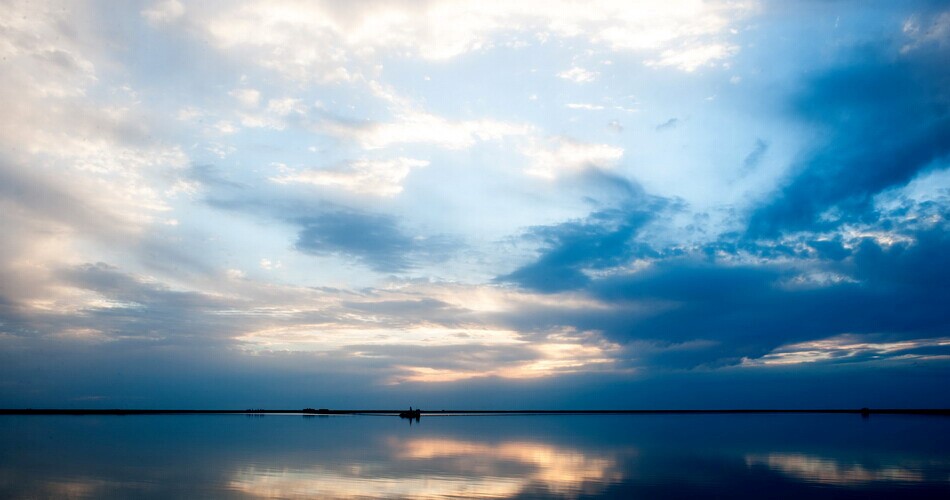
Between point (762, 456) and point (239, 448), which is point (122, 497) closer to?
point (239, 448)

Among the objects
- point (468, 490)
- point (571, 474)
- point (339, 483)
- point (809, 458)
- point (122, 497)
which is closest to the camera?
point (122, 497)

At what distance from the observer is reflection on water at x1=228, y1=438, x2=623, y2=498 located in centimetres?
3126

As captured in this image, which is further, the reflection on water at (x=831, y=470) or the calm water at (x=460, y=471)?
the reflection on water at (x=831, y=470)

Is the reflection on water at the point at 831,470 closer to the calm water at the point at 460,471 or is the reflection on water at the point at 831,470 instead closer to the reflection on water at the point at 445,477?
the calm water at the point at 460,471

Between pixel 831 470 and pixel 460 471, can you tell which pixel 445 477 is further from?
pixel 831 470

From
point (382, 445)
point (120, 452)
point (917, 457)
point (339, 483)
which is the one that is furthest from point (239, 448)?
point (917, 457)

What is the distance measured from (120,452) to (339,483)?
87.9ft

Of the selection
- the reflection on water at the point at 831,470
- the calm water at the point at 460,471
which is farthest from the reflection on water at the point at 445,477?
the reflection on water at the point at 831,470

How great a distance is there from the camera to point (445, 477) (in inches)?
1442

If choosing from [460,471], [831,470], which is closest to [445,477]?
[460,471]

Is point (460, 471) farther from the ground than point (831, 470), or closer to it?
farther from the ground

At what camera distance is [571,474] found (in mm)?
38719

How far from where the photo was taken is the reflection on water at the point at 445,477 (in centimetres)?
3126

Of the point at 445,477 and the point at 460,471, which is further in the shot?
the point at 460,471
